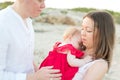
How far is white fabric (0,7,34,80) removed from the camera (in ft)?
9.11

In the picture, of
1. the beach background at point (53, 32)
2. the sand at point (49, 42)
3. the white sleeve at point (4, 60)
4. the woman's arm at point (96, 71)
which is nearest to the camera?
the white sleeve at point (4, 60)

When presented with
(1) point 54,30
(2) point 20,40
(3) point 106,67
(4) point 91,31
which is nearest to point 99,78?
(3) point 106,67

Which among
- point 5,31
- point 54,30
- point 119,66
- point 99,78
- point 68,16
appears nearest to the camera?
point 5,31

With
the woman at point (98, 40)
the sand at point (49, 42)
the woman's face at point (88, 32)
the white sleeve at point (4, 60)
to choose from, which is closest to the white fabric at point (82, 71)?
the woman at point (98, 40)

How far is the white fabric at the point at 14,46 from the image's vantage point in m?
2.78

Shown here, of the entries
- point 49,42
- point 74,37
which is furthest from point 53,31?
point 74,37

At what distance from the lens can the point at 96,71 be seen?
3.03 meters

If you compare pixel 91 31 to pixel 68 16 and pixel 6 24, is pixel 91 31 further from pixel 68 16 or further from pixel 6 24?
pixel 68 16

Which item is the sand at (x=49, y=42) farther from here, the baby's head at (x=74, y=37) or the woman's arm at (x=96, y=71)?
the woman's arm at (x=96, y=71)

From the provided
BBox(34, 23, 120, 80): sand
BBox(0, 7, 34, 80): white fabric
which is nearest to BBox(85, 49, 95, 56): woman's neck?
BBox(0, 7, 34, 80): white fabric

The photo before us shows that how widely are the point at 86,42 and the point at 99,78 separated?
0.92ft

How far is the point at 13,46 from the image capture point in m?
2.82

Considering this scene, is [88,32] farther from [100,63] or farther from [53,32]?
[53,32]

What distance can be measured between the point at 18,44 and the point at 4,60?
0.15 meters
